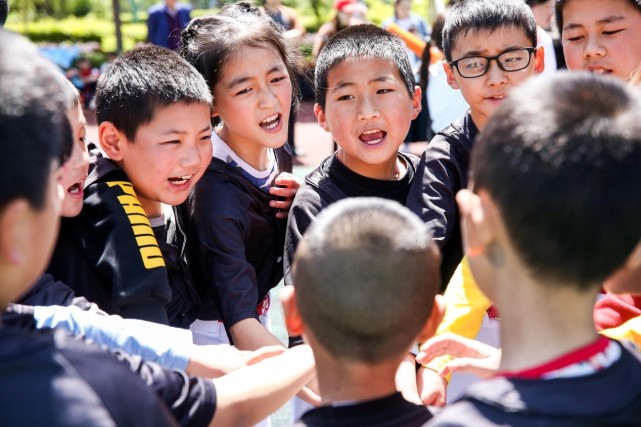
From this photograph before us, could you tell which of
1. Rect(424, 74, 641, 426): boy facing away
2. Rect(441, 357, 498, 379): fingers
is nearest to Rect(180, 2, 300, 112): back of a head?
Rect(441, 357, 498, 379): fingers

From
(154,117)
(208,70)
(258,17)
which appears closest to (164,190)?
(154,117)

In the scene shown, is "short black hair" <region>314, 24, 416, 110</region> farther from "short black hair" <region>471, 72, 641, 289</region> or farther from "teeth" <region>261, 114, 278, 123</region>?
"short black hair" <region>471, 72, 641, 289</region>

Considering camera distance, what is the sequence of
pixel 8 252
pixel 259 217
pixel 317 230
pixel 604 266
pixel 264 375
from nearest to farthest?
1. pixel 8 252
2. pixel 604 266
3. pixel 317 230
4. pixel 264 375
5. pixel 259 217

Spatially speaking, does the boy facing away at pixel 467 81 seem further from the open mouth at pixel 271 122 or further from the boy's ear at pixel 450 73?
the open mouth at pixel 271 122

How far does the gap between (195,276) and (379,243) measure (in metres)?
1.48

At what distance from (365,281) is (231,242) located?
4.31 feet

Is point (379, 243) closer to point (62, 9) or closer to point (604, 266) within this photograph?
point (604, 266)

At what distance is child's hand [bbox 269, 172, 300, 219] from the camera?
2863 mm

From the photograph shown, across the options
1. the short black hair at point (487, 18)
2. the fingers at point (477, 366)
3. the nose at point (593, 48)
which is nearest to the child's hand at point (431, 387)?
the fingers at point (477, 366)

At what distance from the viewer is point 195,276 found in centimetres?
282

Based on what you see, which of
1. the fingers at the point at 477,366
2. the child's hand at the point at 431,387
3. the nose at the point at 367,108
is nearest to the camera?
the fingers at the point at 477,366

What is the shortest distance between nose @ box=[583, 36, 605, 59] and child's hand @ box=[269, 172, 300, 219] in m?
1.17

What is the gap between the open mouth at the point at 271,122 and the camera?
294 centimetres

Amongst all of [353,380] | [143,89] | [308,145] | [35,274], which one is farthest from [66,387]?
[308,145]
